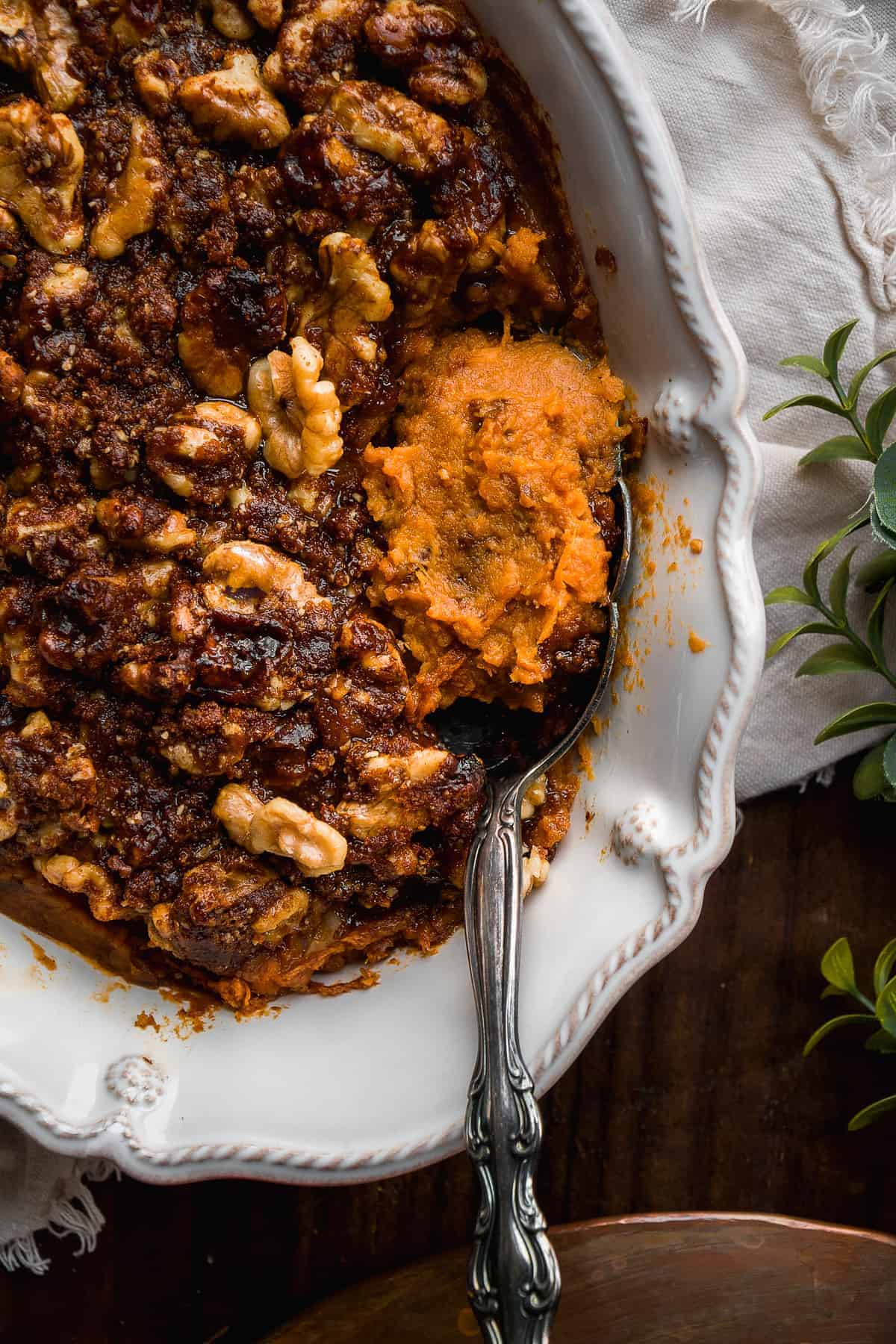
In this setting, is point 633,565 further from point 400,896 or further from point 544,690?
point 400,896

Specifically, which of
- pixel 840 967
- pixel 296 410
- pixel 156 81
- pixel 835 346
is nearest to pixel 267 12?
pixel 156 81

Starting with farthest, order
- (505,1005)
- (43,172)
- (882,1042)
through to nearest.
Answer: (882,1042) < (505,1005) < (43,172)

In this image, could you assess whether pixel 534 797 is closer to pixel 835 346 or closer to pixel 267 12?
pixel 835 346

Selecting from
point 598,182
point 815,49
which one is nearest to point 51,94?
point 598,182

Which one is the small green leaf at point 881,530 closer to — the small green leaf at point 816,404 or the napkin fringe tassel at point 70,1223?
the small green leaf at point 816,404

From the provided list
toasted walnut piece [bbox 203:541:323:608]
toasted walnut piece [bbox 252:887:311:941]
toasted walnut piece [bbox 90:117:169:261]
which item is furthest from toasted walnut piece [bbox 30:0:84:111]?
toasted walnut piece [bbox 252:887:311:941]

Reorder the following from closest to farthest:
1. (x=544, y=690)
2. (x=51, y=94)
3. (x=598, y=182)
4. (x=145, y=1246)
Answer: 1. (x=51, y=94)
2. (x=598, y=182)
3. (x=544, y=690)
4. (x=145, y=1246)

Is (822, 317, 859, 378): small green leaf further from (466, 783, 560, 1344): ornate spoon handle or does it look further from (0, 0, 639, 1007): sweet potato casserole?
(466, 783, 560, 1344): ornate spoon handle
